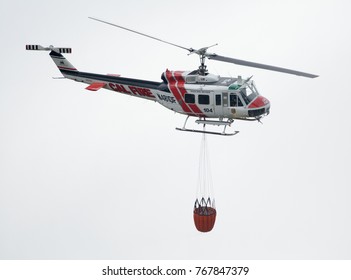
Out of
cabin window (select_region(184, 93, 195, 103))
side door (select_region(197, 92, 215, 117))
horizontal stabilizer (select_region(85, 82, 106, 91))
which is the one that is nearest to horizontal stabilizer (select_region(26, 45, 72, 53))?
horizontal stabilizer (select_region(85, 82, 106, 91))

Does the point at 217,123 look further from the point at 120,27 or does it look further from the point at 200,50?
the point at 120,27

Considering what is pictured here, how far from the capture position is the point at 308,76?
1773cm

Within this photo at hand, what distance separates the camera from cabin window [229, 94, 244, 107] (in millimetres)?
17984

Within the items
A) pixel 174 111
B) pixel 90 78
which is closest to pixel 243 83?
pixel 174 111

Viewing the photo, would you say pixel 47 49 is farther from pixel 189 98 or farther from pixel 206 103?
pixel 206 103

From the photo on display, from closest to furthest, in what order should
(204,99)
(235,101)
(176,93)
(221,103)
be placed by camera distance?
(235,101) → (221,103) → (204,99) → (176,93)

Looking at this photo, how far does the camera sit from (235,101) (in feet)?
59.2

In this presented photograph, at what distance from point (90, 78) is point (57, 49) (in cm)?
149

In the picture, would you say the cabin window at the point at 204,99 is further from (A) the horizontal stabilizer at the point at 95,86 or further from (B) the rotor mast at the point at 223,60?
(A) the horizontal stabilizer at the point at 95,86

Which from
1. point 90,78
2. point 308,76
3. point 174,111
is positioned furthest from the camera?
point 90,78

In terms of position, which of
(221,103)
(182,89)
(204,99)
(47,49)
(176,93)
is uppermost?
(47,49)

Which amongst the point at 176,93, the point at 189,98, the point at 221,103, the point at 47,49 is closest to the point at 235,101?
the point at 221,103
